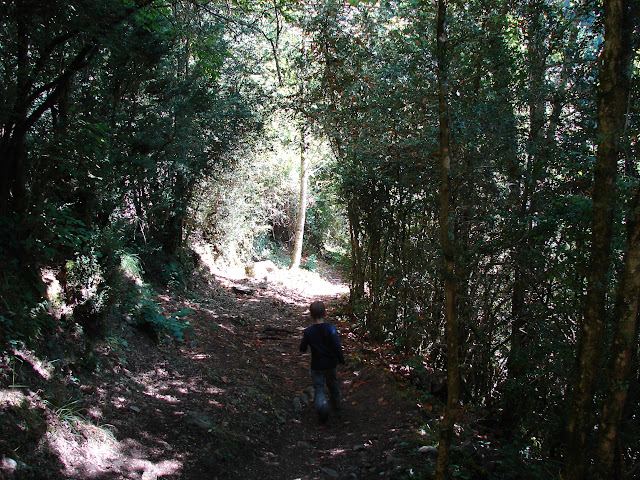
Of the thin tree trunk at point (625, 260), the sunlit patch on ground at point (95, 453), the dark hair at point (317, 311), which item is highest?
the thin tree trunk at point (625, 260)

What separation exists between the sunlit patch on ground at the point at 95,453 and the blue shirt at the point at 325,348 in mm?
2133

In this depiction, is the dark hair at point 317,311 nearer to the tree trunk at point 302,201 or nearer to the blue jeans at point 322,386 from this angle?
the blue jeans at point 322,386

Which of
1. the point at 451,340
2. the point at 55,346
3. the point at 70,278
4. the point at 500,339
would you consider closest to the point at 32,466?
the point at 55,346

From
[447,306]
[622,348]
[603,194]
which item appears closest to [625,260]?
[603,194]

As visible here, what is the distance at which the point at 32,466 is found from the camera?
2.94 meters

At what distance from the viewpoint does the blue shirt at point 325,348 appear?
5359mm

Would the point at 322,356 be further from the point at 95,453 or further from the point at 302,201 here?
the point at 302,201

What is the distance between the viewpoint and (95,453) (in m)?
3.41

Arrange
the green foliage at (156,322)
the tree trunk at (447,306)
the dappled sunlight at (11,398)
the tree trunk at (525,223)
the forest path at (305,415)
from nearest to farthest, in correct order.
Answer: the dappled sunlight at (11,398), the tree trunk at (447,306), the forest path at (305,415), the tree trunk at (525,223), the green foliage at (156,322)

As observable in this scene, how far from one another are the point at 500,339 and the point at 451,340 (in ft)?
8.38

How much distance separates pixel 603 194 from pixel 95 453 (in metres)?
4.34

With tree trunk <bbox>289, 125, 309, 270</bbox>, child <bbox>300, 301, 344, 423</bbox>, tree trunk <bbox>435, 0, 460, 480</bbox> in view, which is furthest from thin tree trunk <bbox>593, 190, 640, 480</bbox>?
tree trunk <bbox>289, 125, 309, 270</bbox>

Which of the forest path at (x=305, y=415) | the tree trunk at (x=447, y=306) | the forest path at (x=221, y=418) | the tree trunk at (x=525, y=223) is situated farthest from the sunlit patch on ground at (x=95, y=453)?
the tree trunk at (x=525, y=223)

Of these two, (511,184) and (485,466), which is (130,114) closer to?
(511,184)
